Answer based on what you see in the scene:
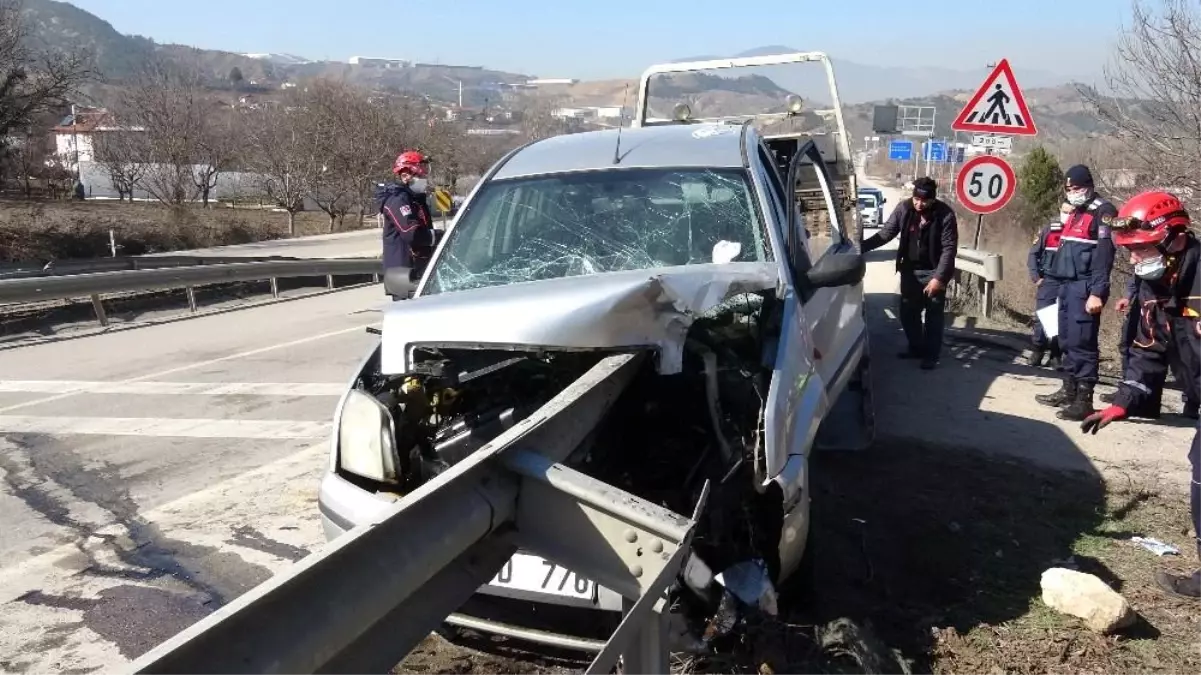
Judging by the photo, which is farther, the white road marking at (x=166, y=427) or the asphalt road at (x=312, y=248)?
the asphalt road at (x=312, y=248)

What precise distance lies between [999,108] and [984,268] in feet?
5.96

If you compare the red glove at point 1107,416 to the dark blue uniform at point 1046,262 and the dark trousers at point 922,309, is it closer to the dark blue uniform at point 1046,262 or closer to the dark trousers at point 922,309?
the dark blue uniform at point 1046,262

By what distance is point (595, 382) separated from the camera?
324cm

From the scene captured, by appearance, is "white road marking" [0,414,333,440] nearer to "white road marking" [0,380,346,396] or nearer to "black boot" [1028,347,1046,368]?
"white road marking" [0,380,346,396]

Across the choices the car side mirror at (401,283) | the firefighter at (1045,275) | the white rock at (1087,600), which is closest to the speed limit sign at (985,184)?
the firefighter at (1045,275)

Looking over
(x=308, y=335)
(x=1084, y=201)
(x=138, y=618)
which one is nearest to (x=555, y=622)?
(x=138, y=618)

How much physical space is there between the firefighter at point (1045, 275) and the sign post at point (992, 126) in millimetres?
2116

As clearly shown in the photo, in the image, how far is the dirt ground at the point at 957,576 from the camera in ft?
11.6

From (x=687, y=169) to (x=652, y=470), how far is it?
1.78 meters

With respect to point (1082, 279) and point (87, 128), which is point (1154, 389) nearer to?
point (1082, 279)

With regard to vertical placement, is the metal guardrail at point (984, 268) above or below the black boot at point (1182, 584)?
above

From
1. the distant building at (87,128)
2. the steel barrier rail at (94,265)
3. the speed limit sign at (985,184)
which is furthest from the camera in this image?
the distant building at (87,128)

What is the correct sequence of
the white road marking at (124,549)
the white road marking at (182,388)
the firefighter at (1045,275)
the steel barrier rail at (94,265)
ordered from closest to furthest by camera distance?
1. the white road marking at (124,549)
2. the firefighter at (1045,275)
3. the white road marking at (182,388)
4. the steel barrier rail at (94,265)

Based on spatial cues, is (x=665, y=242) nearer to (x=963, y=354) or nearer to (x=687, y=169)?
(x=687, y=169)
